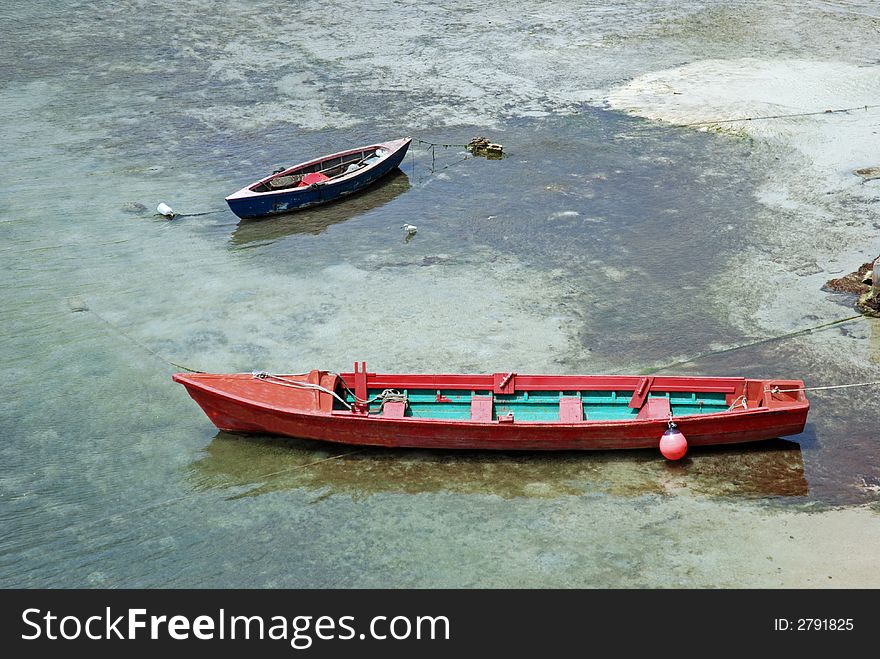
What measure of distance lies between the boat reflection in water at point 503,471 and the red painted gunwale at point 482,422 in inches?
9.1

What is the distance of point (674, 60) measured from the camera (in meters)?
28.1

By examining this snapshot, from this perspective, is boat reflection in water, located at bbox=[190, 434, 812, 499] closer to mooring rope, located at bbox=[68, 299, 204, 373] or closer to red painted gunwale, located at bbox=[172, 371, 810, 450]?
red painted gunwale, located at bbox=[172, 371, 810, 450]

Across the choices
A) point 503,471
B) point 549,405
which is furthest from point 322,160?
point 503,471

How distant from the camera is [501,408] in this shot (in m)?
13.5

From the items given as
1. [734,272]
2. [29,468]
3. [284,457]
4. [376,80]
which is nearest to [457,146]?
[376,80]

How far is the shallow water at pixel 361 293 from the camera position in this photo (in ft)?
38.8

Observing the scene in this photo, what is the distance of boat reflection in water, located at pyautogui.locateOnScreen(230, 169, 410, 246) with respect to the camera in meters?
20.2

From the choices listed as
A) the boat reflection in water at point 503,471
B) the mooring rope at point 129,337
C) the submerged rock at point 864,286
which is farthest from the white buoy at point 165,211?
the submerged rock at point 864,286

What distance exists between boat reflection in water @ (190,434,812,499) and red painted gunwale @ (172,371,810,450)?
0.76 ft

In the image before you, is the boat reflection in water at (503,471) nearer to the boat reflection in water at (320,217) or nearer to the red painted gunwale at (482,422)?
the red painted gunwale at (482,422)

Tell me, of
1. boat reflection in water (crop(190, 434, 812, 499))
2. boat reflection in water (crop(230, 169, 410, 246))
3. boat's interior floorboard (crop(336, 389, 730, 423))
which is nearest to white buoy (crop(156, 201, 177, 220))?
boat reflection in water (crop(230, 169, 410, 246))

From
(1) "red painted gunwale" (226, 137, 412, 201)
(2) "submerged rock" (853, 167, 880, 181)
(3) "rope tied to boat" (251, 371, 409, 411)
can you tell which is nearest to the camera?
(3) "rope tied to boat" (251, 371, 409, 411)

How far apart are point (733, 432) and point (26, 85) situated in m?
23.9

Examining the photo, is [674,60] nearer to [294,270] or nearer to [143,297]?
[294,270]
